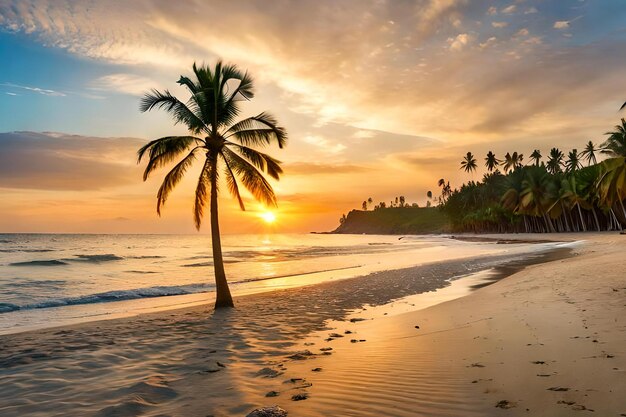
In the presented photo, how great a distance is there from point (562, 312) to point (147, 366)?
358 inches

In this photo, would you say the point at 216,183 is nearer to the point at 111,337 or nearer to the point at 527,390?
the point at 111,337

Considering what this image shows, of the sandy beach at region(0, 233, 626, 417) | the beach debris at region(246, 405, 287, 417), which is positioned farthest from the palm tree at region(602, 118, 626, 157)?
the beach debris at region(246, 405, 287, 417)

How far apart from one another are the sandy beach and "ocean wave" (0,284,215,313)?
7.65m

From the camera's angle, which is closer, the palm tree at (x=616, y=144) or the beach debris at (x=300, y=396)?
the beach debris at (x=300, y=396)

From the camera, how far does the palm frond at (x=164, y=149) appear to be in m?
14.6

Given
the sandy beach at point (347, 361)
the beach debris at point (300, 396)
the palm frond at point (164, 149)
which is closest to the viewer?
the sandy beach at point (347, 361)

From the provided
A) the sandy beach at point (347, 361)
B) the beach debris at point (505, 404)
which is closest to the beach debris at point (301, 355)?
the sandy beach at point (347, 361)

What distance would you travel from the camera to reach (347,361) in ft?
23.1

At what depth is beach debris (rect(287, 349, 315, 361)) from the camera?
7552 mm

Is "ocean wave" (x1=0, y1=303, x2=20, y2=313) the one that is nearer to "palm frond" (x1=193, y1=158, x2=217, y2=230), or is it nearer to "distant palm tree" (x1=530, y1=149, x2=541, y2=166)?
"palm frond" (x1=193, y1=158, x2=217, y2=230)

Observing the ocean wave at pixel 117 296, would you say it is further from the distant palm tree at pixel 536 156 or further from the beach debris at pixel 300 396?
the distant palm tree at pixel 536 156

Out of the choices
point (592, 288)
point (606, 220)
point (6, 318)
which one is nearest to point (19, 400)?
point (6, 318)

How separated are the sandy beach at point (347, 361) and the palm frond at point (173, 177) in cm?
480

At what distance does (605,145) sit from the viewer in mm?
43719
